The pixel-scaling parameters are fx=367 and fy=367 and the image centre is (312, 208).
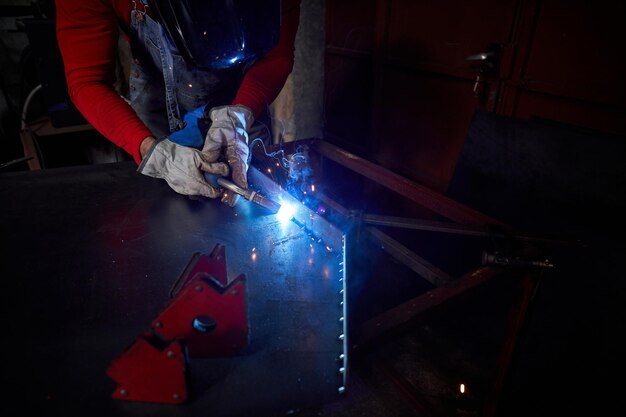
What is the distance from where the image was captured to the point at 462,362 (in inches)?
88.0

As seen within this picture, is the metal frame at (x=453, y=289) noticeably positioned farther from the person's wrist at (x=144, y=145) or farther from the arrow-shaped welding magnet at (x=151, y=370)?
the person's wrist at (x=144, y=145)

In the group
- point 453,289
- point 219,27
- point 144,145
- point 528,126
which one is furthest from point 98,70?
point 528,126

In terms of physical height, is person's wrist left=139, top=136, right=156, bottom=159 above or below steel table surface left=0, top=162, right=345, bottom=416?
above

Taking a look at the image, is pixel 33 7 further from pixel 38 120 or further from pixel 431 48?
pixel 431 48

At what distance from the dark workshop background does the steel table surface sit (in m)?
0.94

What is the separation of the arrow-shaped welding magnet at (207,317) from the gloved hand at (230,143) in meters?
0.85

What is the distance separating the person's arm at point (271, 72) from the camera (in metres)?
2.23

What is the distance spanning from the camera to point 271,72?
2.35 metres

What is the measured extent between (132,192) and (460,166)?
1.95 metres

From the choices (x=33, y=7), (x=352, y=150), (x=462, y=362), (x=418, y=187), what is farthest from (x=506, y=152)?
(x=33, y=7)

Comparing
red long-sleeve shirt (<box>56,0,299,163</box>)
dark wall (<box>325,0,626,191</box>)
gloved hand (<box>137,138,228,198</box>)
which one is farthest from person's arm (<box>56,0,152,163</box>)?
dark wall (<box>325,0,626,191</box>)

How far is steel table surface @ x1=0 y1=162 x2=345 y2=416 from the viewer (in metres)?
0.88

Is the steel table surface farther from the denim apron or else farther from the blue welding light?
the denim apron

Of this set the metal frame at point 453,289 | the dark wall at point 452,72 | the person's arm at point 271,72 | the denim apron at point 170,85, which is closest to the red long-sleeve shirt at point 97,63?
the denim apron at point 170,85
